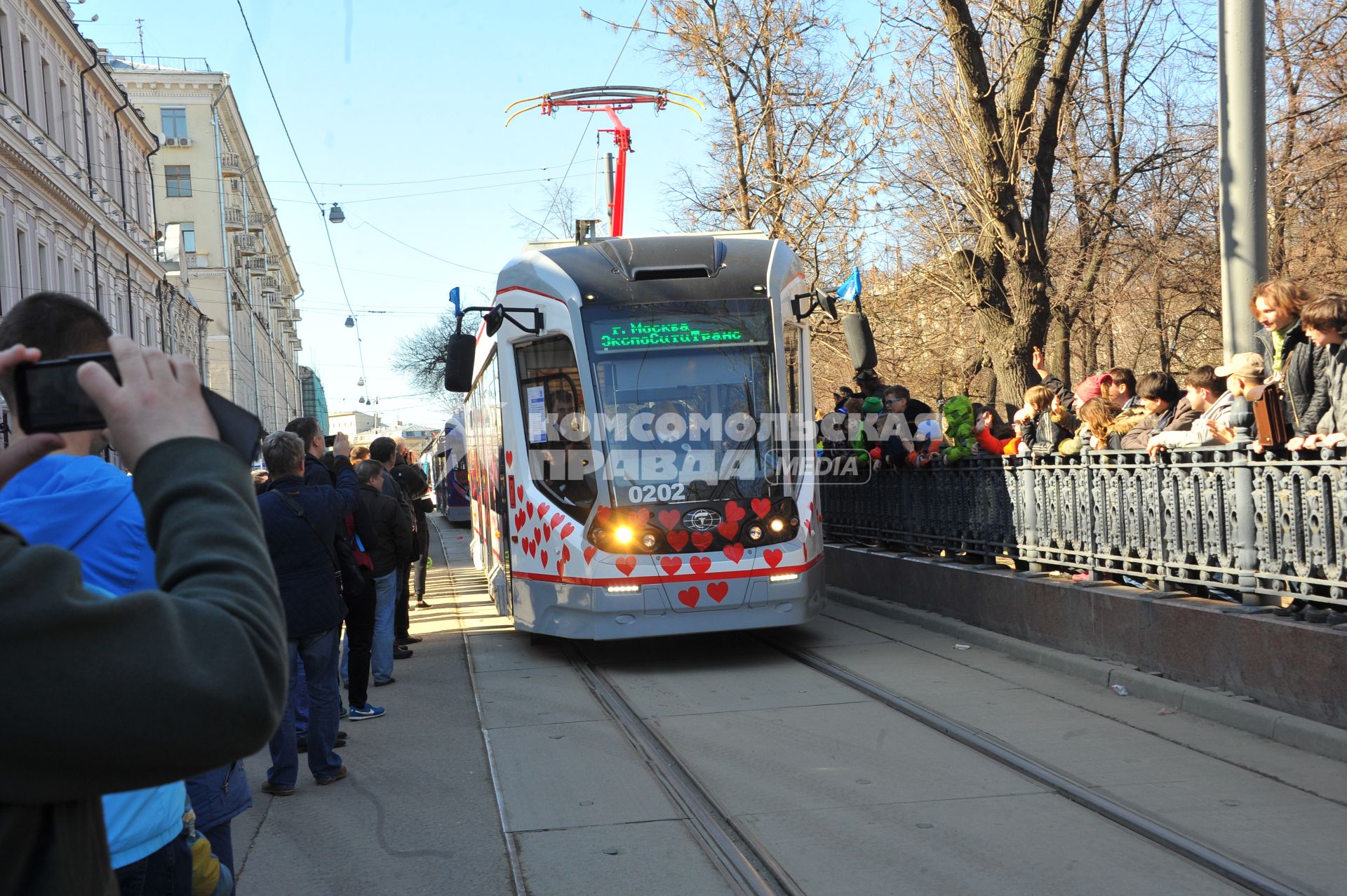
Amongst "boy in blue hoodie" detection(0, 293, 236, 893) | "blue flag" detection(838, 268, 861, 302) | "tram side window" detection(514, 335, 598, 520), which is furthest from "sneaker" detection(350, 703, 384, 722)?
"boy in blue hoodie" detection(0, 293, 236, 893)

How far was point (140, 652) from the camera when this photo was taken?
1226 mm

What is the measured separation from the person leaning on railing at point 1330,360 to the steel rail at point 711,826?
3642 mm

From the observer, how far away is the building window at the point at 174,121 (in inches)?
2525

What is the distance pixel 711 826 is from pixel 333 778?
7.95ft

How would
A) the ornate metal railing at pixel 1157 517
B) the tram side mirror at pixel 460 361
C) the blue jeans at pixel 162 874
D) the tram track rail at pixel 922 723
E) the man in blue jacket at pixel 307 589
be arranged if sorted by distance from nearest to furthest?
the blue jeans at pixel 162 874 → the tram track rail at pixel 922 723 → the man in blue jacket at pixel 307 589 → the ornate metal railing at pixel 1157 517 → the tram side mirror at pixel 460 361

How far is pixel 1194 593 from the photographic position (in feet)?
26.4

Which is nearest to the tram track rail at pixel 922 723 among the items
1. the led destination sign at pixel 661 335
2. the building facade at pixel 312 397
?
the led destination sign at pixel 661 335

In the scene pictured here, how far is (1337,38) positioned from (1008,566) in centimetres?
1264

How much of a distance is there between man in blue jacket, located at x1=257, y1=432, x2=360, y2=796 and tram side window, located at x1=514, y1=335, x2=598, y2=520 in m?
3.13

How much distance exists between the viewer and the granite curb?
6176 mm

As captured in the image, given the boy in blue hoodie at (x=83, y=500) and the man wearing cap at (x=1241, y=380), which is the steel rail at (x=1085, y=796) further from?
the boy in blue hoodie at (x=83, y=500)

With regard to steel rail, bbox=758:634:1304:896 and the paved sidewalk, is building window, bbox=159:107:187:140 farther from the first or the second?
steel rail, bbox=758:634:1304:896

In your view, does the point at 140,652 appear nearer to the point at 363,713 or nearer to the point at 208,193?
the point at 363,713

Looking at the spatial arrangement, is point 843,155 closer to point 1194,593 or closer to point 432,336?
point 1194,593
